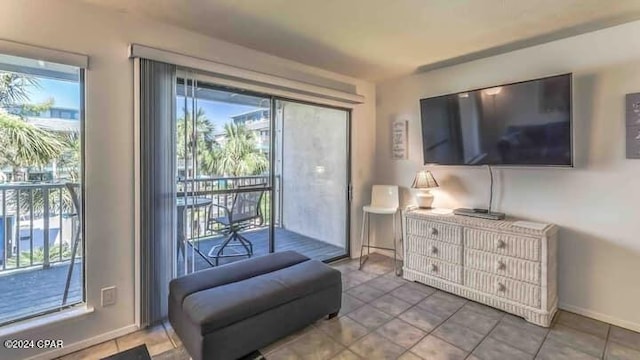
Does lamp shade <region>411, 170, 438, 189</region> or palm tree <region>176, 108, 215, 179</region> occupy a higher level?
palm tree <region>176, 108, 215, 179</region>

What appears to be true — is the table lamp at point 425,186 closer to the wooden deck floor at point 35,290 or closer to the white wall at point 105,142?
the wooden deck floor at point 35,290

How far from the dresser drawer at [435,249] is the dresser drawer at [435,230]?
0.04m

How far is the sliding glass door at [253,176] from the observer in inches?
100

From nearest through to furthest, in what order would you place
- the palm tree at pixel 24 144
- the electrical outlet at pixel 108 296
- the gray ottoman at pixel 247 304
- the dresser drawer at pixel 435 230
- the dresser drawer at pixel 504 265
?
the gray ottoman at pixel 247 304
the palm tree at pixel 24 144
the electrical outlet at pixel 108 296
the dresser drawer at pixel 504 265
the dresser drawer at pixel 435 230

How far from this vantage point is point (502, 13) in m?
2.13

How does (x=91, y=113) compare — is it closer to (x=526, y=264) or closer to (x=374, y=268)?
(x=374, y=268)

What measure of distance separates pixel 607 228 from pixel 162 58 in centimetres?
366

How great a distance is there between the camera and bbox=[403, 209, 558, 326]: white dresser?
2.36 meters

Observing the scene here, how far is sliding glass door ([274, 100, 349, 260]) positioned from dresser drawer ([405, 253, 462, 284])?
100 cm

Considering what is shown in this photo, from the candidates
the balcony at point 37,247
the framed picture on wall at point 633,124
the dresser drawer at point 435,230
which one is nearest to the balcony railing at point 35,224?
the balcony at point 37,247

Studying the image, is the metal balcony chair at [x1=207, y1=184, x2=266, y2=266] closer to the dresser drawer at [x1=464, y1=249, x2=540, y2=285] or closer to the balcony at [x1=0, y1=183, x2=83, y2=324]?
the balcony at [x1=0, y1=183, x2=83, y2=324]

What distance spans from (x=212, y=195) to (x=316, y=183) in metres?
1.49

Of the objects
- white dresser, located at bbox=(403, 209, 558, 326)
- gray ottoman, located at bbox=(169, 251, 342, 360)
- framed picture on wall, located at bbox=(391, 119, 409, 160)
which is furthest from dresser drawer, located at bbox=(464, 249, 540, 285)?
framed picture on wall, located at bbox=(391, 119, 409, 160)

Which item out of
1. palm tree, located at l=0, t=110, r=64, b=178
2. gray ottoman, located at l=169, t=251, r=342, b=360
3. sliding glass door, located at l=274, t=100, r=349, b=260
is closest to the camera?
gray ottoman, located at l=169, t=251, r=342, b=360
